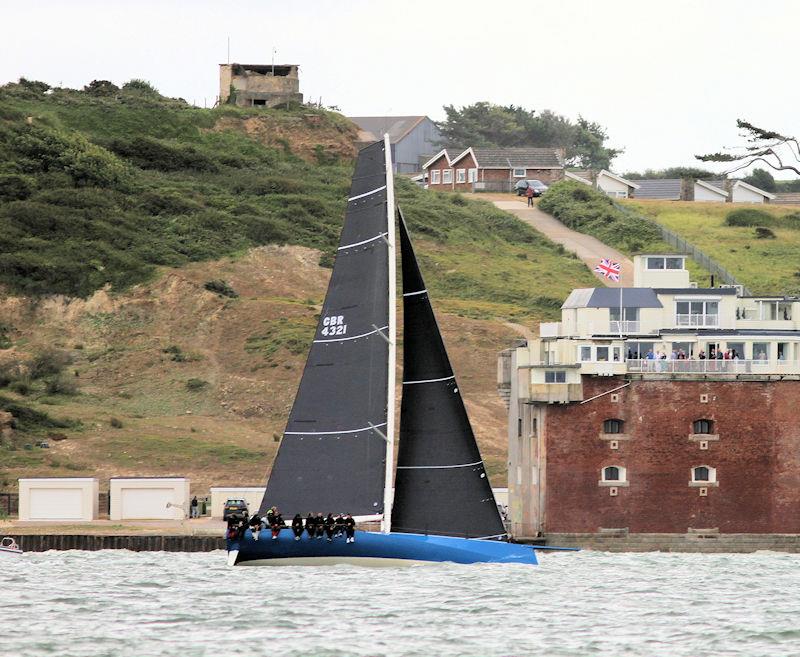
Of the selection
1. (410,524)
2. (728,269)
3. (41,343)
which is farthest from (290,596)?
(728,269)

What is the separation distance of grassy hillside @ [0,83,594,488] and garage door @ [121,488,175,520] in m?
10.2

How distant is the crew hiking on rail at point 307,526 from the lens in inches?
2579

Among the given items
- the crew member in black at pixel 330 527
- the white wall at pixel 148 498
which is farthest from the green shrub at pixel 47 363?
the crew member in black at pixel 330 527

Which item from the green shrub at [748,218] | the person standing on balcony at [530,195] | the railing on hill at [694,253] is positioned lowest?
the railing on hill at [694,253]

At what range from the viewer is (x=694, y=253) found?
16838cm

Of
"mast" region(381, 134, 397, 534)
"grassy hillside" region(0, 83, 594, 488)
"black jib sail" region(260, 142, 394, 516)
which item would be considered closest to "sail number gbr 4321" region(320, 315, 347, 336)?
"black jib sail" region(260, 142, 394, 516)

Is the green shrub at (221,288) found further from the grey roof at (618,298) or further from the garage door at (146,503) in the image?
the grey roof at (618,298)

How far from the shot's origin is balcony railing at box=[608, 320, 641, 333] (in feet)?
330

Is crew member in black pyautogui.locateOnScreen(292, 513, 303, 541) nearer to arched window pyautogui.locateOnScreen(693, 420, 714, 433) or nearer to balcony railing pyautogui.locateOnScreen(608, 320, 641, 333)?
arched window pyautogui.locateOnScreen(693, 420, 714, 433)

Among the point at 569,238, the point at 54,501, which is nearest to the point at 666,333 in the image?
the point at 54,501

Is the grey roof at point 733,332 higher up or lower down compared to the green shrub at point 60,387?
higher up

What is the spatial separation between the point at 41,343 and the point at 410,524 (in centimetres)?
7574

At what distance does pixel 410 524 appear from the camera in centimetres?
6656

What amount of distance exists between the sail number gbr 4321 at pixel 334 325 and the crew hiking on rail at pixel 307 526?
6075mm
